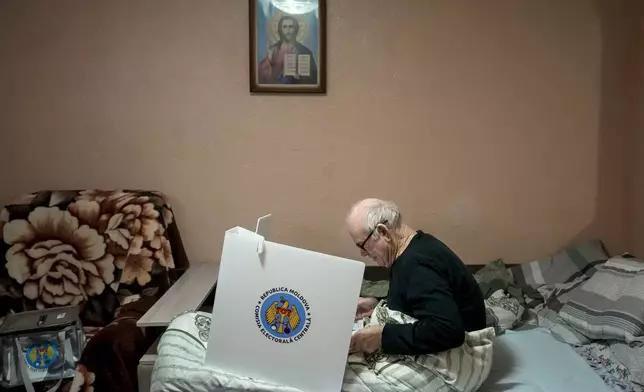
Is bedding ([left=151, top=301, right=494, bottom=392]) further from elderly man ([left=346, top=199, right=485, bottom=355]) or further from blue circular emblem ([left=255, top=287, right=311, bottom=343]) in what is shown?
blue circular emblem ([left=255, top=287, right=311, bottom=343])

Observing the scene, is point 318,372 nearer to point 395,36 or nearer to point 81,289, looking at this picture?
point 81,289

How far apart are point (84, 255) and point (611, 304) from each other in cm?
217

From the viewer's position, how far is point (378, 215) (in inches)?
70.4

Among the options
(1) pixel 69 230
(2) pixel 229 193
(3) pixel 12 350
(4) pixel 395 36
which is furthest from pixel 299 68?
(3) pixel 12 350

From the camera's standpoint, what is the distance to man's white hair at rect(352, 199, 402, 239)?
1.78m

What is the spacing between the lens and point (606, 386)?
183 centimetres

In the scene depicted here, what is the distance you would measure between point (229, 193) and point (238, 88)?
0.50 metres

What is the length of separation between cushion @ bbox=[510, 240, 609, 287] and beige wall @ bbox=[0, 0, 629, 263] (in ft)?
0.50

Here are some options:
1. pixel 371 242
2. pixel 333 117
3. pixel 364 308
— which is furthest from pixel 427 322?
pixel 333 117

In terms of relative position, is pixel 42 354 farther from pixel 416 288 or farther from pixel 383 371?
pixel 416 288

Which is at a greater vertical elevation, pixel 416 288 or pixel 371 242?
pixel 371 242

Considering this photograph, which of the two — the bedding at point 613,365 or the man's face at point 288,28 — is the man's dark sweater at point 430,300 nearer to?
the bedding at point 613,365

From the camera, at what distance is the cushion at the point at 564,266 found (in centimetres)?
263

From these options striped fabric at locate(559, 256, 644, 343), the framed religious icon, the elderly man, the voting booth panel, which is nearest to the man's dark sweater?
the elderly man
